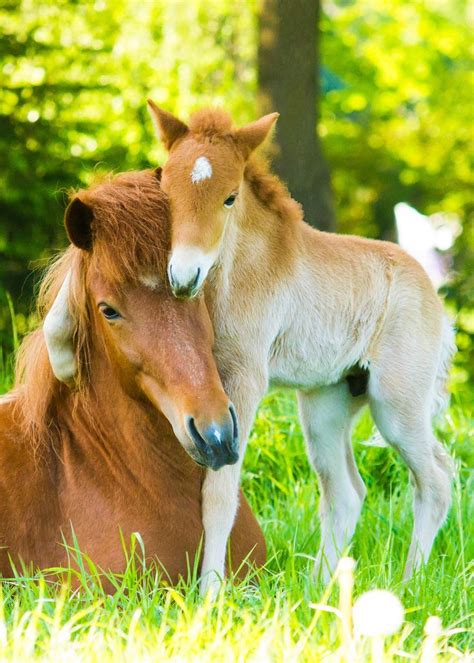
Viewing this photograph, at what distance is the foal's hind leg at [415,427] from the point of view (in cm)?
424

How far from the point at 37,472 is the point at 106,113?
887 centimetres

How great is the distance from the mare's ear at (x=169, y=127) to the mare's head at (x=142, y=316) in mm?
314

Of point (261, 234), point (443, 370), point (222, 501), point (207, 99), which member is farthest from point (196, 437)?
point (207, 99)

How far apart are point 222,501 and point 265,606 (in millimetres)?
666

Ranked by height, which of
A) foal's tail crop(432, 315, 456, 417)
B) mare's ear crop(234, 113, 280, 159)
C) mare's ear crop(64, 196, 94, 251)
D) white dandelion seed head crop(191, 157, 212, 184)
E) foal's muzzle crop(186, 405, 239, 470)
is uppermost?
mare's ear crop(234, 113, 280, 159)

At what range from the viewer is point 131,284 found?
10.7 ft

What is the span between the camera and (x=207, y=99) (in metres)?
12.3

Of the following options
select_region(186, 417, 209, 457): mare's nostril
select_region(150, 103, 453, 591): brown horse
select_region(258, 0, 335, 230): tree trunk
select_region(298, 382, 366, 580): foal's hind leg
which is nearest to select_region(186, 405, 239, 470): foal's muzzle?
select_region(186, 417, 209, 457): mare's nostril

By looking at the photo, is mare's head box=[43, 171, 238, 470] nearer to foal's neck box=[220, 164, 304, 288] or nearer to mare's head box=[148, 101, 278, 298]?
mare's head box=[148, 101, 278, 298]

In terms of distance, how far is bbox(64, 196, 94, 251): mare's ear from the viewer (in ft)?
10.7

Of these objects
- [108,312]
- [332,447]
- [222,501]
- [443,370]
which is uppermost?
[108,312]

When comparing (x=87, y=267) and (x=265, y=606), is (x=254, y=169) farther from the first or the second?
(x=265, y=606)

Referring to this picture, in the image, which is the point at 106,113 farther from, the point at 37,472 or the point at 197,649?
the point at 197,649

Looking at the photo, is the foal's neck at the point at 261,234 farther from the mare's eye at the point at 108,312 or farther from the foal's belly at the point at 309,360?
the mare's eye at the point at 108,312
